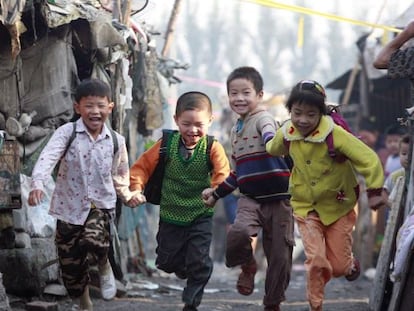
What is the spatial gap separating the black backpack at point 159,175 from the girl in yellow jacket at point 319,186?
2.93 ft

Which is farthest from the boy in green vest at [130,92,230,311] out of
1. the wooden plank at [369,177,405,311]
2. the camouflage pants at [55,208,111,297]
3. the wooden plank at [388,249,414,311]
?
the wooden plank at [388,249,414,311]

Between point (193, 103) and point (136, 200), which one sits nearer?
point (136, 200)

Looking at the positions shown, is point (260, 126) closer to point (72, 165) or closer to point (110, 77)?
point (72, 165)

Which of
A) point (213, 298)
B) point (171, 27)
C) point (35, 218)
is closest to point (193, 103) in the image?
point (35, 218)

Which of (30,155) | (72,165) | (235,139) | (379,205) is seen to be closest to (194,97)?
(235,139)

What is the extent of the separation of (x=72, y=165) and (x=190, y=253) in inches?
44.6

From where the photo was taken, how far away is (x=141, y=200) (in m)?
7.25

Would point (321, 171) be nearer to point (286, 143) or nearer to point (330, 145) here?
point (330, 145)

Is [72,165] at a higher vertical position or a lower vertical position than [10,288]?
higher

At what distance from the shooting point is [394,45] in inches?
258

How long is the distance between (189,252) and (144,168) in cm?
72

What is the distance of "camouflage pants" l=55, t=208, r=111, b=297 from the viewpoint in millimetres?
7188

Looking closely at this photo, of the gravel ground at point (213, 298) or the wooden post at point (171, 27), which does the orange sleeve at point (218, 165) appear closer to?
the gravel ground at point (213, 298)

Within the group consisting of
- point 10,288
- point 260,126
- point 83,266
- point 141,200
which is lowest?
point 10,288
